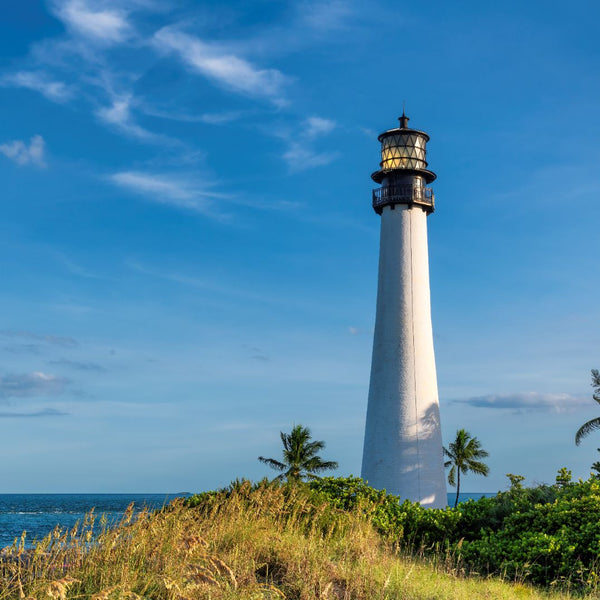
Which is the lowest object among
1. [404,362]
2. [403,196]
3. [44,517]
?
[44,517]

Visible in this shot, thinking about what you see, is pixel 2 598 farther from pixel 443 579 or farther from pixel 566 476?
pixel 566 476

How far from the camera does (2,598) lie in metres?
7.30

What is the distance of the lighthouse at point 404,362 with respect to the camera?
90.7ft

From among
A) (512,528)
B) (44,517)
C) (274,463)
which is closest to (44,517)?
(44,517)

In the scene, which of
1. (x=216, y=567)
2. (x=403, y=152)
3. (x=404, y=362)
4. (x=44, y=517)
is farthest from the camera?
(x=44, y=517)

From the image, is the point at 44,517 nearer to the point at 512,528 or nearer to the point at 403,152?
the point at 403,152

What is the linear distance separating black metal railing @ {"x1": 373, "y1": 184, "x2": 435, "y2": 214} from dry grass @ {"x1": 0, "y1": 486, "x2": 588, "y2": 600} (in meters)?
19.5

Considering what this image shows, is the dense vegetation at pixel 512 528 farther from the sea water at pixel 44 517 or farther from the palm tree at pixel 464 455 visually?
the palm tree at pixel 464 455

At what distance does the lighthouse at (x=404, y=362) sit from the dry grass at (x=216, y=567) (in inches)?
617

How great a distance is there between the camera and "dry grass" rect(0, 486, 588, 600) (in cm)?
764

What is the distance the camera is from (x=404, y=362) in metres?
28.0

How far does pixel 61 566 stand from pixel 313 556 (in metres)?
3.47

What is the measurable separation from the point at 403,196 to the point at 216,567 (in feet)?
78.0

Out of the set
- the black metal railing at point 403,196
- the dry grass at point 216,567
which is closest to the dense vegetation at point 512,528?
the dry grass at point 216,567
